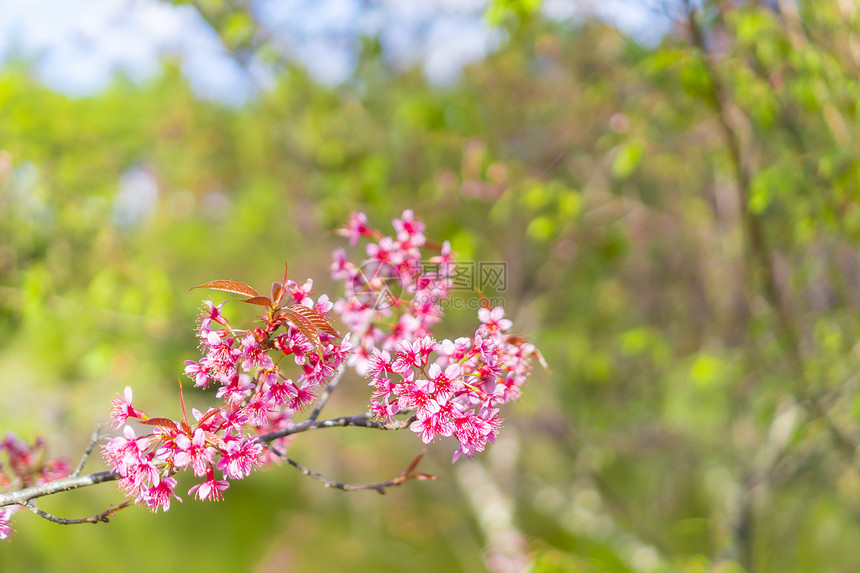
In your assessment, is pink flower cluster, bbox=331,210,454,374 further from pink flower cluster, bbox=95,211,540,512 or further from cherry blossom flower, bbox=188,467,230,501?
cherry blossom flower, bbox=188,467,230,501

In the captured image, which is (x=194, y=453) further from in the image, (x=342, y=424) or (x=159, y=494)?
(x=342, y=424)

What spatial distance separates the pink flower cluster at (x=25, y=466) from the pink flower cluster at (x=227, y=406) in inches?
18.3

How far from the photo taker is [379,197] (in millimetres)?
3152

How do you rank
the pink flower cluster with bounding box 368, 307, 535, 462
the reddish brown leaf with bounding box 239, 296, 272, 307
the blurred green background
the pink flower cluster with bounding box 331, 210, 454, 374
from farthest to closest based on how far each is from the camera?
the blurred green background < the pink flower cluster with bounding box 331, 210, 454, 374 < the pink flower cluster with bounding box 368, 307, 535, 462 < the reddish brown leaf with bounding box 239, 296, 272, 307

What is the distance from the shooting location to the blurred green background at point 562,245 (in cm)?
289

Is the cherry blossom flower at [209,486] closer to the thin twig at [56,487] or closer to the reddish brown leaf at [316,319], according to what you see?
the thin twig at [56,487]

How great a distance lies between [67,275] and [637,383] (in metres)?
5.46

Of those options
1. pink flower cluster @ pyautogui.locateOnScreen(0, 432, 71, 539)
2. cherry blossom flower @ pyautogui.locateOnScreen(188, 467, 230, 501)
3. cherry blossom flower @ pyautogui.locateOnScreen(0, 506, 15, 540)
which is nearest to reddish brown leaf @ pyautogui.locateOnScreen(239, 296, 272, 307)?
cherry blossom flower @ pyautogui.locateOnScreen(188, 467, 230, 501)

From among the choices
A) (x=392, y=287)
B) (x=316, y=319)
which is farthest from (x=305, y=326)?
(x=392, y=287)

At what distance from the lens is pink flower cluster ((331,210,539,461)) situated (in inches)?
44.6

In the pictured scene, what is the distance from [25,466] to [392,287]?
1.12 metres

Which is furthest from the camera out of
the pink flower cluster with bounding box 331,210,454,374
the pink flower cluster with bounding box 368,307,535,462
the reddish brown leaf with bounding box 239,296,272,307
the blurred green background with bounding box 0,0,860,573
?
the blurred green background with bounding box 0,0,860,573

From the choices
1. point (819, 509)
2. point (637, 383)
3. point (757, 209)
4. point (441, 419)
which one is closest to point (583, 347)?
point (757, 209)

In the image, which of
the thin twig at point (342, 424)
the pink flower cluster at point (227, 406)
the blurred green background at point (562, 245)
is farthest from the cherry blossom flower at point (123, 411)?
the blurred green background at point (562, 245)
